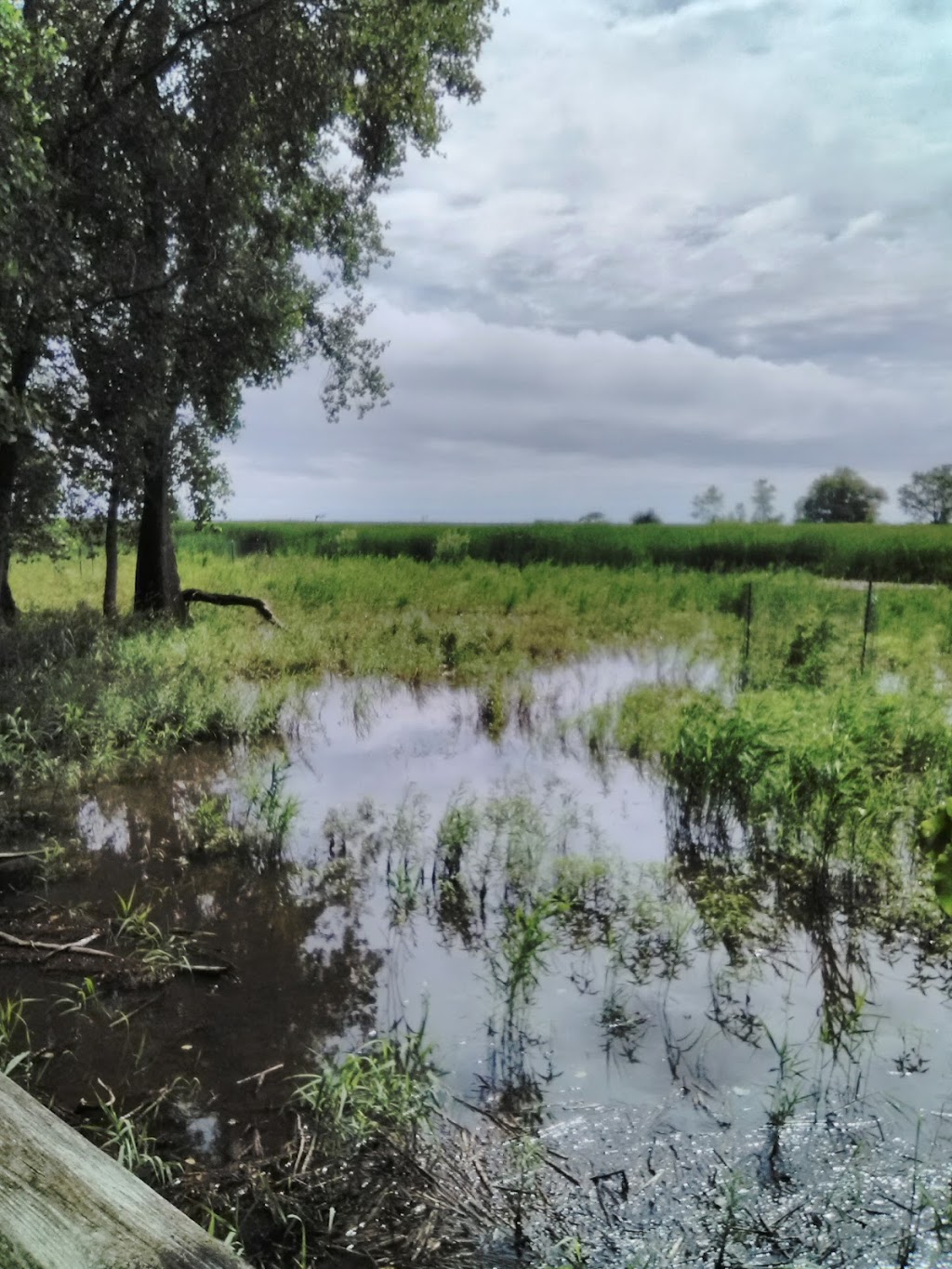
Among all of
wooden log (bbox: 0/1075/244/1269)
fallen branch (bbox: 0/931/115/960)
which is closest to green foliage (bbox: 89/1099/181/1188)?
fallen branch (bbox: 0/931/115/960)

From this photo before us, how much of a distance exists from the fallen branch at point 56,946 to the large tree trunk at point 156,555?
21.0 ft

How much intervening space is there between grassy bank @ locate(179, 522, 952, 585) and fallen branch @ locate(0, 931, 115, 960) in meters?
10.5

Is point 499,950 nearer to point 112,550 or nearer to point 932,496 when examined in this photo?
point 112,550

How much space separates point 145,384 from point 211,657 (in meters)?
2.19

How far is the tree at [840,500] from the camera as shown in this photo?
2098 centimetres

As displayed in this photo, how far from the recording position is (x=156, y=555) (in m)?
9.67

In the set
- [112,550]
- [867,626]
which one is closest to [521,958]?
[867,626]

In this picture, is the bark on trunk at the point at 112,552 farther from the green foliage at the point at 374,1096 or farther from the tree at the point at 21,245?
the green foliage at the point at 374,1096

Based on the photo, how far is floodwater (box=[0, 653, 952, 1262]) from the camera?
262 cm

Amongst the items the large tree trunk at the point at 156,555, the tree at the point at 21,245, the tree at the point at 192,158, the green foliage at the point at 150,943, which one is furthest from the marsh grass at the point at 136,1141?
the large tree trunk at the point at 156,555

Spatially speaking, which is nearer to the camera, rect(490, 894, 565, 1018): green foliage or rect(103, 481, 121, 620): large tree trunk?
rect(490, 894, 565, 1018): green foliage

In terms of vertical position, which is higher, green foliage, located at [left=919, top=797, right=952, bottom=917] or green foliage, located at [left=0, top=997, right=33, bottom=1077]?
green foliage, located at [left=919, top=797, right=952, bottom=917]

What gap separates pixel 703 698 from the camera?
6551 mm

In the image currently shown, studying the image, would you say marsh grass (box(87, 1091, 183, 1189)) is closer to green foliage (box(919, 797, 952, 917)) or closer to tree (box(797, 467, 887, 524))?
green foliage (box(919, 797, 952, 917))
